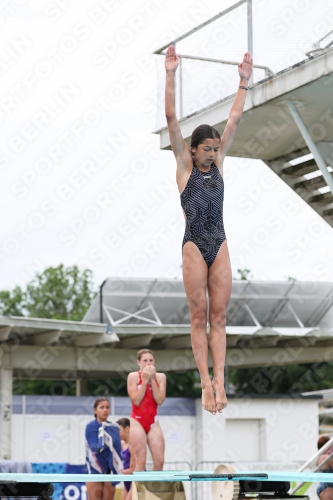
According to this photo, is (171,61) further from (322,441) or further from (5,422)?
(5,422)

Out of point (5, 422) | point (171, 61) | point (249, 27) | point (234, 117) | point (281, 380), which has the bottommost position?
point (5, 422)

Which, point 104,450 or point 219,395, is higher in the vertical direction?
point 219,395

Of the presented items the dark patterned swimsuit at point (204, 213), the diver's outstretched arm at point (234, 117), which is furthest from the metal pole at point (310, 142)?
the dark patterned swimsuit at point (204, 213)

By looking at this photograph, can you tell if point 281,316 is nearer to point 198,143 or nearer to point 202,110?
point 202,110

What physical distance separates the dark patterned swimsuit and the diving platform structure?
490 centimetres

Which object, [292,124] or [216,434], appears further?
[216,434]

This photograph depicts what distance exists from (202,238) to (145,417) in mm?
4437

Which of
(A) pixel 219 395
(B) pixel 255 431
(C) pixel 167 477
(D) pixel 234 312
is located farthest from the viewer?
(D) pixel 234 312

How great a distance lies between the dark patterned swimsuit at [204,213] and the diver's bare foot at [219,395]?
37.8 inches

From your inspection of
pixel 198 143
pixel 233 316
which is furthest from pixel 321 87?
pixel 233 316

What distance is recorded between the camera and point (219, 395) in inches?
260

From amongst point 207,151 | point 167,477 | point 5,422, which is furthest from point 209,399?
point 5,422

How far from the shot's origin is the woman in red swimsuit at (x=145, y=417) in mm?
10703

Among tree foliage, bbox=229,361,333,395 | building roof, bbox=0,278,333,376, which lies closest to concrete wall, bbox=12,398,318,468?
building roof, bbox=0,278,333,376
